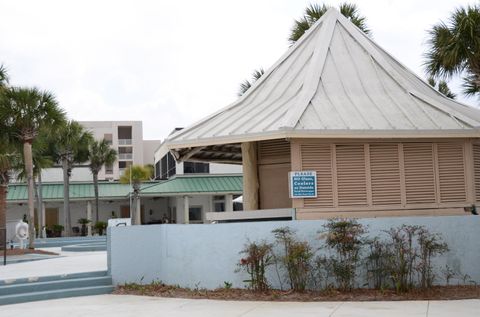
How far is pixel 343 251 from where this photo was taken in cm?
1328

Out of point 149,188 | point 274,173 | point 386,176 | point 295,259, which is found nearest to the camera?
point 295,259

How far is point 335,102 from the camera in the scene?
16.8 m

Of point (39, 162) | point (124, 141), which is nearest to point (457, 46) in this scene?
point (39, 162)

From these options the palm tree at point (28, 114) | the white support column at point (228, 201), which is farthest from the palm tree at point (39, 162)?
the white support column at point (228, 201)

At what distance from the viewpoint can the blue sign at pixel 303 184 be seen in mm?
15500

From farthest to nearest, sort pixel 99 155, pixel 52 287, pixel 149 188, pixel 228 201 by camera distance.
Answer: pixel 99 155, pixel 228 201, pixel 149 188, pixel 52 287

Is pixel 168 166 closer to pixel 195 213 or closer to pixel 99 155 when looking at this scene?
pixel 99 155

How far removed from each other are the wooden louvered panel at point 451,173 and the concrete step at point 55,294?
8.46 m

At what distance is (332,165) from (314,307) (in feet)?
15.2

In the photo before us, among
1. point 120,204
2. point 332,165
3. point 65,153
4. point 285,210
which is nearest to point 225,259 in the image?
point 285,210

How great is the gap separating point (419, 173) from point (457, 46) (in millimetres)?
4369

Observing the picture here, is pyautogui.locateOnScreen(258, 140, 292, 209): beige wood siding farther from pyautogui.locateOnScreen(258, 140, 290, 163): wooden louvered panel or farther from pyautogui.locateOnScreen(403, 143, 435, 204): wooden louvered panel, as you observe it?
pyautogui.locateOnScreen(403, 143, 435, 204): wooden louvered panel

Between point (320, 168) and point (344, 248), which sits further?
point (320, 168)

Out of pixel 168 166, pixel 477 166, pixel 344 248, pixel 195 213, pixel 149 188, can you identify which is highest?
pixel 168 166
